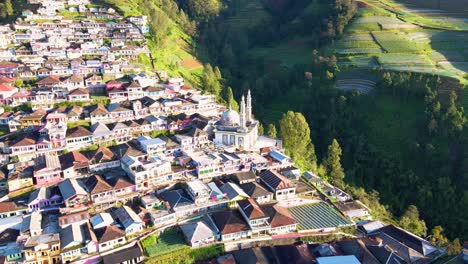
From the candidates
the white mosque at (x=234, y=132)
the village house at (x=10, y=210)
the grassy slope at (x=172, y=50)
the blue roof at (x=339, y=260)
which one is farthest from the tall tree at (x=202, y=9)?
the blue roof at (x=339, y=260)

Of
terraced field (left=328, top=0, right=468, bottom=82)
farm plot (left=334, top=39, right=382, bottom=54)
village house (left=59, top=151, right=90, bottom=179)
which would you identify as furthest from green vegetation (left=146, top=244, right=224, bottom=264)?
farm plot (left=334, top=39, right=382, bottom=54)

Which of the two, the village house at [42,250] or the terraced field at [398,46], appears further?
the terraced field at [398,46]

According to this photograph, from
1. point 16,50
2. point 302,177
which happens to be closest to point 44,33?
point 16,50

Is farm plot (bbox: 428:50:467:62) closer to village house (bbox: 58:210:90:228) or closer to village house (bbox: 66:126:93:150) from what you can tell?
village house (bbox: 66:126:93:150)

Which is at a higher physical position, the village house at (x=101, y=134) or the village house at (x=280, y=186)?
the village house at (x=101, y=134)

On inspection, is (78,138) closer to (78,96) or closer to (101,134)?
(101,134)

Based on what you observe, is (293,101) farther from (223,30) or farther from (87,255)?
(87,255)

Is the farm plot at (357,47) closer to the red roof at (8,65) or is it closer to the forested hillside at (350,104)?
the forested hillside at (350,104)
